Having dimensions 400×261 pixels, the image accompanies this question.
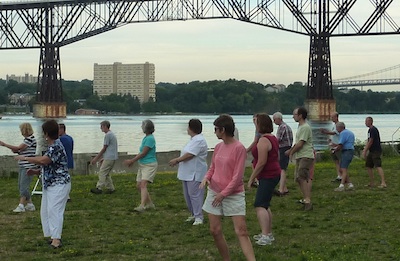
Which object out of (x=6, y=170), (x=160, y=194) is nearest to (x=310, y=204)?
(x=160, y=194)

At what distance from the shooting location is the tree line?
376 ft

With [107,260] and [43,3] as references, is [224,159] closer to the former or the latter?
[107,260]

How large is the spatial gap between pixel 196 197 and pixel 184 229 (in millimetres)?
618

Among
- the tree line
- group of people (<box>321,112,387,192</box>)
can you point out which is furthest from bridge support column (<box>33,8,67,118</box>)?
group of people (<box>321,112,387,192</box>)

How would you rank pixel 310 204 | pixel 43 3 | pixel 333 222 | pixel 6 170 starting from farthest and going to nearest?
pixel 43 3, pixel 6 170, pixel 310 204, pixel 333 222

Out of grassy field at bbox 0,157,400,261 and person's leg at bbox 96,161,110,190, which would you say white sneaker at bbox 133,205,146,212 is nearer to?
grassy field at bbox 0,157,400,261

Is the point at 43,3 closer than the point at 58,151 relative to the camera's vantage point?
No

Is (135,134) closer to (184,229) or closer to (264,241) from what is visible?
(184,229)

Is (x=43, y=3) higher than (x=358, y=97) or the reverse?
higher

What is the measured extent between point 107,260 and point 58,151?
159 cm

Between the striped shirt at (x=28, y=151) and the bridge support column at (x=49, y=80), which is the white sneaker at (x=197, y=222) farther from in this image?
the bridge support column at (x=49, y=80)

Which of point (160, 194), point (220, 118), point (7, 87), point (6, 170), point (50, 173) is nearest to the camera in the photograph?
point (220, 118)

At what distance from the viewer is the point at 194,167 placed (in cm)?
1258

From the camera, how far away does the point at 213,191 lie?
8977 millimetres
